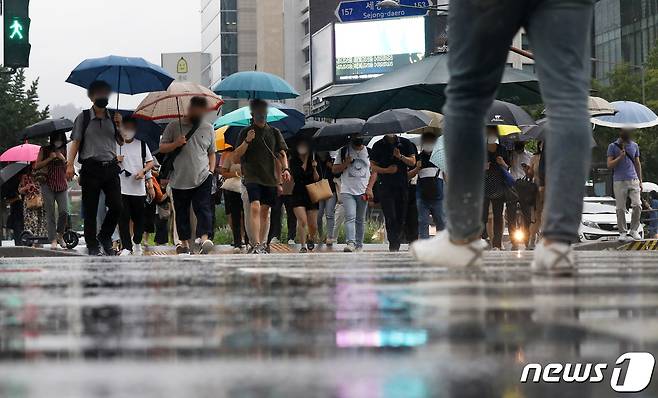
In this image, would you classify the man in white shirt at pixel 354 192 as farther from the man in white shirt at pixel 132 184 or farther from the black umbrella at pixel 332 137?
the man in white shirt at pixel 132 184

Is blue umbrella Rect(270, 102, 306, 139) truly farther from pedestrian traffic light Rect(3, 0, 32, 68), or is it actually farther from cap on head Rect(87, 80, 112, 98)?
cap on head Rect(87, 80, 112, 98)

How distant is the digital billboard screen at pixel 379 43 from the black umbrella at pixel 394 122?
260 ft

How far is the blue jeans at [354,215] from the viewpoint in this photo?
19125 mm

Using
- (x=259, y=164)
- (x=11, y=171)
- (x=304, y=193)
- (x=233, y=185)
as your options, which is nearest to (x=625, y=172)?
(x=304, y=193)

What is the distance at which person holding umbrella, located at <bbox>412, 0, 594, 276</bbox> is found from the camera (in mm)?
4531

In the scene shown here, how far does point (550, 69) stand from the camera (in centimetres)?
463

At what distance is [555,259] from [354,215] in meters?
14.9

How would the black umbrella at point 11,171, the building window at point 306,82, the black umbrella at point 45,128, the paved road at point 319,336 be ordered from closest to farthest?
the paved road at point 319,336, the black umbrella at point 45,128, the black umbrella at point 11,171, the building window at point 306,82

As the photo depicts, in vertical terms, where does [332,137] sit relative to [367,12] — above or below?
below

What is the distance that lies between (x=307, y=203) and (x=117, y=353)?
58.8 feet

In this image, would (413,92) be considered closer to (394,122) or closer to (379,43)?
(394,122)

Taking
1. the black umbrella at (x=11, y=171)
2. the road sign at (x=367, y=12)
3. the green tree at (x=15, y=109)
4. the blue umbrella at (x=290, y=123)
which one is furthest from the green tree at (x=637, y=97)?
the road sign at (x=367, y=12)

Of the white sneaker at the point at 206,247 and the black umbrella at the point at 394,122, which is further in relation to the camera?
the black umbrella at the point at 394,122

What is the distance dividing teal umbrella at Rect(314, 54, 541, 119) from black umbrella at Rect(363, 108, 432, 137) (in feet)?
0.99
